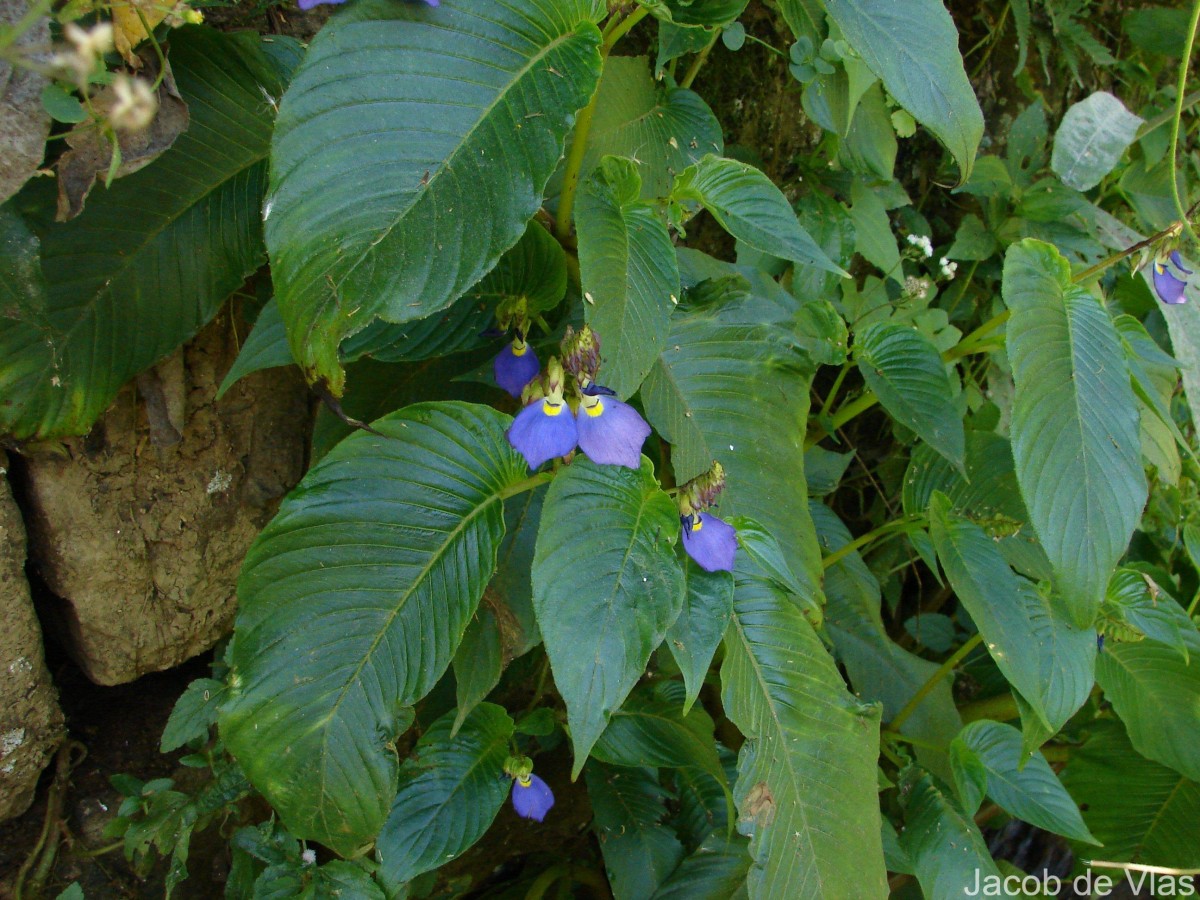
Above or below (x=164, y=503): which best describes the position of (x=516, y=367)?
above

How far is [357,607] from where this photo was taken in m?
0.95

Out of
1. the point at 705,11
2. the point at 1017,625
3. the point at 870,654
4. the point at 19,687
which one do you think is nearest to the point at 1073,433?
the point at 1017,625

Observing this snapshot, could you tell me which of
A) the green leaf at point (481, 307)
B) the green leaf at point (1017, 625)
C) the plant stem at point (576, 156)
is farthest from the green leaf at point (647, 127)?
the green leaf at point (1017, 625)

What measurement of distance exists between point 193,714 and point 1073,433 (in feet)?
4.00

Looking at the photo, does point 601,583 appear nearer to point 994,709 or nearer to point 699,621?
point 699,621

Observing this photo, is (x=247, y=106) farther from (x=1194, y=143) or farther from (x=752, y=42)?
(x=1194, y=143)

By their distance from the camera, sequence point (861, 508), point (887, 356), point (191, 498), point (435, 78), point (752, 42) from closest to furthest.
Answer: point (435, 78) < point (191, 498) < point (887, 356) < point (752, 42) < point (861, 508)

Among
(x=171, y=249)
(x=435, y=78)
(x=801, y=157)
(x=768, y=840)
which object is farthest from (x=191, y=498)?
(x=801, y=157)

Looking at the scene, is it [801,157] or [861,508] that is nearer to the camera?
[801,157]

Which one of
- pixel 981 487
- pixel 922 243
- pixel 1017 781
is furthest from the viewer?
pixel 922 243

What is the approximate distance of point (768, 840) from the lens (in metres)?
1.10

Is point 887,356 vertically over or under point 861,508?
over

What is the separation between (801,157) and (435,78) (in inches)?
41.0

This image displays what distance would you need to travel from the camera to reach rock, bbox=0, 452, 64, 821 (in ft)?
3.78
